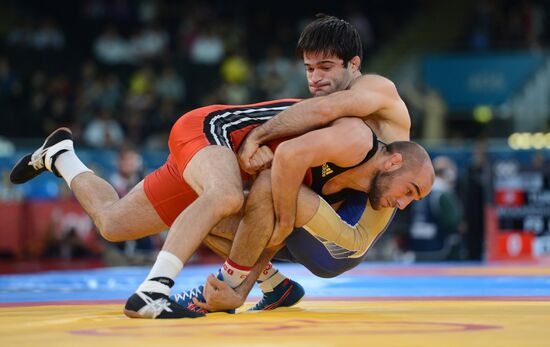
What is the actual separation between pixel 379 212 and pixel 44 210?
6.95m

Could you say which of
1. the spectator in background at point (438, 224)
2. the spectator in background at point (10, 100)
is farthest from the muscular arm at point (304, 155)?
the spectator in background at point (10, 100)

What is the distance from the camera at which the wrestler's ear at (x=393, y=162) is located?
4293 millimetres

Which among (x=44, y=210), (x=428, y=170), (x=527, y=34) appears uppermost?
(x=527, y=34)

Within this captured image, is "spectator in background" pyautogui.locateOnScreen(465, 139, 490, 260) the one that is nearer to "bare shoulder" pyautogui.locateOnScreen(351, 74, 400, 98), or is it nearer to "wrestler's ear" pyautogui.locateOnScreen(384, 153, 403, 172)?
"bare shoulder" pyautogui.locateOnScreen(351, 74, 400, 98)

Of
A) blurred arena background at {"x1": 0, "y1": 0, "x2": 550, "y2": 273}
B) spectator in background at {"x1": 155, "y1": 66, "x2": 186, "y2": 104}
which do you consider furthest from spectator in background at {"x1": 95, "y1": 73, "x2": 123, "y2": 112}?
spectator in background at {"x1": 155, "y1": 66, "x2": 186, "y2": 104}

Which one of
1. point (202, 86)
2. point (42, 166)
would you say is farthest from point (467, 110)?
point (42, 166)

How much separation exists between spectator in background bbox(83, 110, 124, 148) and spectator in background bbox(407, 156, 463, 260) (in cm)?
412

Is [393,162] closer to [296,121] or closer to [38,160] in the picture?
[296,121]

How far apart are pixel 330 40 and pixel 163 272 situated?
4.40ft

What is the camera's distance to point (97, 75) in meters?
14.7

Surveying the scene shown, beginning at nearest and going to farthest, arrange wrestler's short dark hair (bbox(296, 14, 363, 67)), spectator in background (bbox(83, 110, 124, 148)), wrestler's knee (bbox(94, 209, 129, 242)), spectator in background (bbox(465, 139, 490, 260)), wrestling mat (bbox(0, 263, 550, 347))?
wrestling mat (bbox(0, 263, 550, 347)) → wrestler's short dark hair (bbox(296, 14, 363, 67)) → wrestler's knee (bbox(94, 209, 129, 242)) → spectator in background (bbox(465, 139, 490, 260)) → spectator in background (bbox(83, 110, 124, 148))

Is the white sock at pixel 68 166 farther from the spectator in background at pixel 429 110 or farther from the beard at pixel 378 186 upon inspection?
the spectator in background at pixel 429 110

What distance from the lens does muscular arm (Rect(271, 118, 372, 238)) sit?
4.02 meters

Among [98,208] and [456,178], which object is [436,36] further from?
[98,208]
